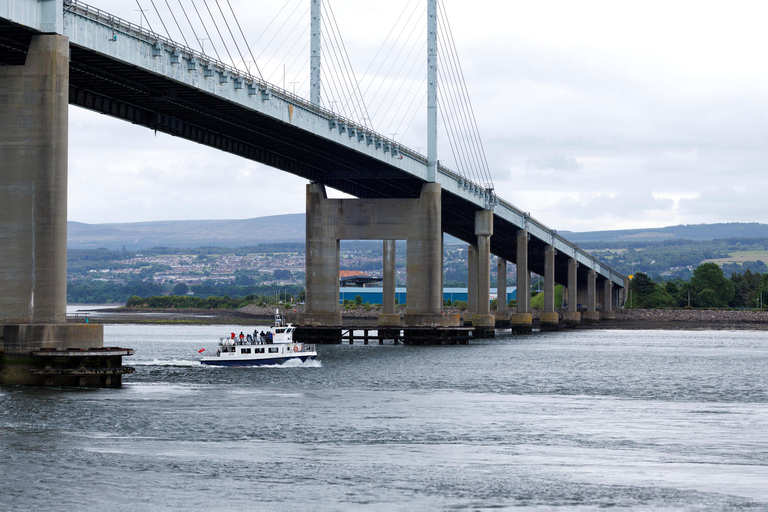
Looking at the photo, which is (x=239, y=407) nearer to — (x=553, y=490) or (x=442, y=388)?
(x=442, y=388)

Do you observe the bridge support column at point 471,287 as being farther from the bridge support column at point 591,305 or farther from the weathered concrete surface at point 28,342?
the weathered concrete surface at point 28,342

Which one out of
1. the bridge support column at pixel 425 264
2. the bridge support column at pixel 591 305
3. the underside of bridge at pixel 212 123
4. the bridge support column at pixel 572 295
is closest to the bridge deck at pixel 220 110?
the underside of bridge at pixel 212 123

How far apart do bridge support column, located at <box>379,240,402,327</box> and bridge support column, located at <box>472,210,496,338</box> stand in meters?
10.1

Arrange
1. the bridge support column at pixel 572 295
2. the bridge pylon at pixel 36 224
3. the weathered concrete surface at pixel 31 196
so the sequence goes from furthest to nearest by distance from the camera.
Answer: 1. the bridge support column at pixel 572 295
2. the weathered concrete surface at pixel 31 196
3. the bridge pylon at pixel 36 224

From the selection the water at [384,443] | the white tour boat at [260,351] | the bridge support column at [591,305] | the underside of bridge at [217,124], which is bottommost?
the water at [384,443]

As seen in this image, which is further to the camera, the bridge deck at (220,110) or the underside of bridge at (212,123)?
the underside of bridge at (212,123)

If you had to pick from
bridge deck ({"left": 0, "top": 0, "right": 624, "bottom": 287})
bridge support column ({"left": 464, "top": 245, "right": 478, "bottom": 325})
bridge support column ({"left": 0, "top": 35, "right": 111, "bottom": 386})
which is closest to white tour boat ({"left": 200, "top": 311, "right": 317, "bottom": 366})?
bridge deck ({"left": 0, "top": 0, "right": 624, "bottom": 287})

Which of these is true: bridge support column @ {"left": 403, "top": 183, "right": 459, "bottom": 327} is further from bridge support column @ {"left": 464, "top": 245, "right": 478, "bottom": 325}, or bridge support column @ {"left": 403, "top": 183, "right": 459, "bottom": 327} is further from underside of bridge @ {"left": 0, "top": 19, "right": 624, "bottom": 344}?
bridge support column @ {"left": 464, "top": 245, "right": 478, "bottom": 325}

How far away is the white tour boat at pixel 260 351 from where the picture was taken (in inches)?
2660

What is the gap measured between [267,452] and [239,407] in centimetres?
1134

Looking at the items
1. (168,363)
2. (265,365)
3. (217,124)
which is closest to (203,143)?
(217,124)

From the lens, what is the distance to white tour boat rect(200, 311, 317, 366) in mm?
67562

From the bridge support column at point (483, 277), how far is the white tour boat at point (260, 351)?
2007 inches

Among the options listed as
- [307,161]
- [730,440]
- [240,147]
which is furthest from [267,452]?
[307,161]
